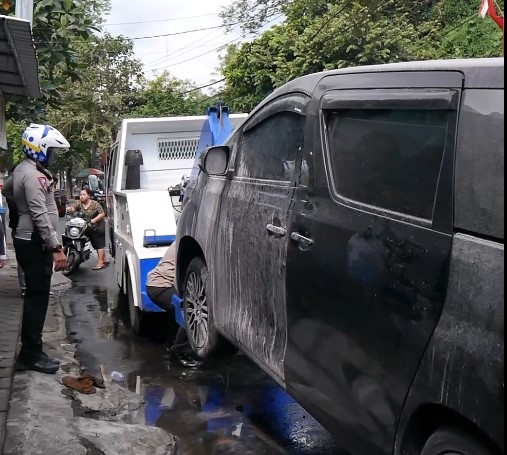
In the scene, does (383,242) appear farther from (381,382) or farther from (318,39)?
(318,39)

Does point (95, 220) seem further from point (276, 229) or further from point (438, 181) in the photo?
point (438, 181)

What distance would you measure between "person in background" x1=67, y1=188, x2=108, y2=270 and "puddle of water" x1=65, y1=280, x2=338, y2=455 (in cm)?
445

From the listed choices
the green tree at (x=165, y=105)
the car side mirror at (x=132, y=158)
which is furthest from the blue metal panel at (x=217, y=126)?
the green tree at (x=165, y=105)

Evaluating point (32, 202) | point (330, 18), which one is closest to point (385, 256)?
point (32, 202)

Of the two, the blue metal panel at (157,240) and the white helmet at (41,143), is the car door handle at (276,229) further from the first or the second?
the blue metal panel at (157,240)

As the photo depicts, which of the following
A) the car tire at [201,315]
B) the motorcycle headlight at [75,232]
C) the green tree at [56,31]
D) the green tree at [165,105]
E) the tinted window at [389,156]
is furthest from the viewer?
the green tree at [165,105]

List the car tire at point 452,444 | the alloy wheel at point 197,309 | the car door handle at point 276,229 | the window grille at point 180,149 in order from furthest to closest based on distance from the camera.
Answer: the window grille at point 180,149
the alloy wheel at point 197,309
the car door handle at point 276,229
the car tire at point 452,444

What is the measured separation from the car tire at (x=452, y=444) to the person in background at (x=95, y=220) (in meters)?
9.69

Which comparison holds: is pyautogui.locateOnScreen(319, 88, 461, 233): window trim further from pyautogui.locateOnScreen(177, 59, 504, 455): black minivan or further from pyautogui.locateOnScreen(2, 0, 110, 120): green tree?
pyautogui.locateOnScreen(2, 0, 110, 120): green tree

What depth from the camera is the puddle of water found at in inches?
166

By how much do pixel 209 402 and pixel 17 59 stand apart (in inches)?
137

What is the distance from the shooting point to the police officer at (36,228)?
477cm

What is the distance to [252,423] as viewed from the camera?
4520 millimetres

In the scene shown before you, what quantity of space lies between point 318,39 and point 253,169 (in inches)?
527
